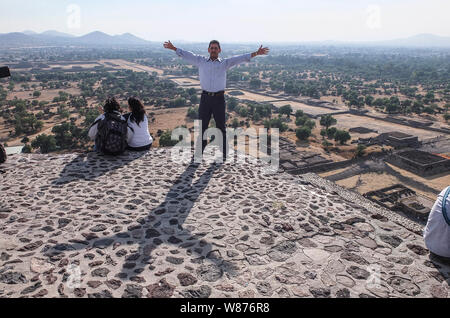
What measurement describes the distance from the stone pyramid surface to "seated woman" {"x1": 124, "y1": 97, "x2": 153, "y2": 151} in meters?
1.02

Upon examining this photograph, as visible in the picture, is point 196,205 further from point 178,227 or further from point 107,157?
point 107,157

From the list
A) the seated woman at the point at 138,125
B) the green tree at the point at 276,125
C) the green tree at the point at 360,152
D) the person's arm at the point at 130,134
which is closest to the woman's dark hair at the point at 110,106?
the seated woman at the point at 138,125

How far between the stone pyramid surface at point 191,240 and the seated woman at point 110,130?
1.70 ft

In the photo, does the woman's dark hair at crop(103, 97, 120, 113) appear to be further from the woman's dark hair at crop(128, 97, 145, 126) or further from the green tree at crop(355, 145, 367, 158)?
the green tree at crop(355, 145, 367, 158)

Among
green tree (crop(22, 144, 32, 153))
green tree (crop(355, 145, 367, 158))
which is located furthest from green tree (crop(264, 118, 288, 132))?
green tree (crop(22, 144, 32, 153))

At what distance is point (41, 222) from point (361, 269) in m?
4.18

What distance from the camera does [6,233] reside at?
409cm

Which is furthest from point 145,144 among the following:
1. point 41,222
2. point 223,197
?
point 41,222

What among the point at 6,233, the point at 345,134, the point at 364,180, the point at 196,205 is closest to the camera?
the point at 6,233

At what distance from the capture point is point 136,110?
22.4 ft

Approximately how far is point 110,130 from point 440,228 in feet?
18.7

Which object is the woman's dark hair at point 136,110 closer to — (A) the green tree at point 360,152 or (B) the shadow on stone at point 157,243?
(B) the shadow on stone at point 157,243

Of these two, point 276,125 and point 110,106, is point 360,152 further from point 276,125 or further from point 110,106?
point 110,106

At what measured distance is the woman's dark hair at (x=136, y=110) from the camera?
679 cm
